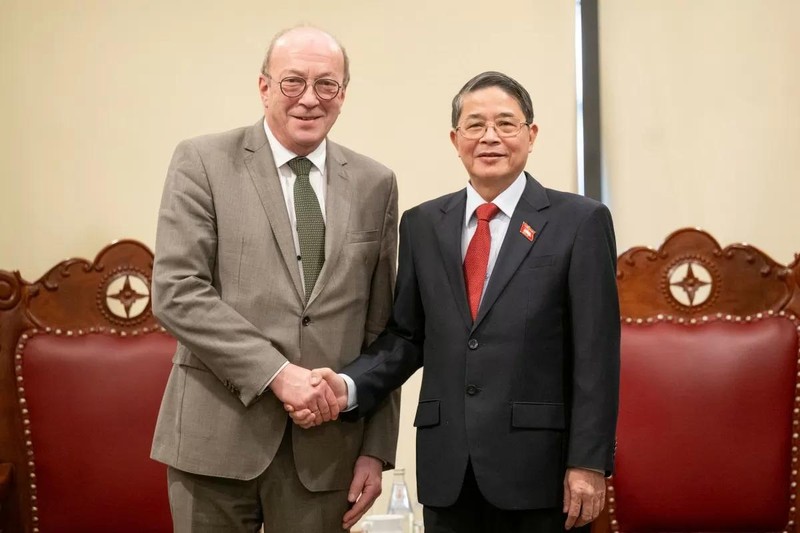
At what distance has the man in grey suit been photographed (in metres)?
2.08

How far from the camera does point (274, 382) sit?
6.74 feet

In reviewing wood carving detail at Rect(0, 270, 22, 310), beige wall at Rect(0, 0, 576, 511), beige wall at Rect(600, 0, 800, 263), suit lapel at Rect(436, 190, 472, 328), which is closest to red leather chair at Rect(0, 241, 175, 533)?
wood carving detail at Rect(0, 270, 22, 310)

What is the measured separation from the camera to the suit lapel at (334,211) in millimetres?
2170

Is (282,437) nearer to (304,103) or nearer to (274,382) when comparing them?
(274,382)

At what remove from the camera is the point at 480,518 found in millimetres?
2004

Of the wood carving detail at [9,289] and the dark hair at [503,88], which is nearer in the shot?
the dark hair at [503,88]

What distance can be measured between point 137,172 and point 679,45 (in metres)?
2.02

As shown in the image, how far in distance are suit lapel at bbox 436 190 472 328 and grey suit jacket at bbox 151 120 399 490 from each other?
0.20 m

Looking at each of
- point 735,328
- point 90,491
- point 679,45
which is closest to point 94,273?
point 90,491

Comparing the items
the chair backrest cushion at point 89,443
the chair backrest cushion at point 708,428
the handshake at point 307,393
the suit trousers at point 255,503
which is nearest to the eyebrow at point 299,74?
the handshake at point 307,393

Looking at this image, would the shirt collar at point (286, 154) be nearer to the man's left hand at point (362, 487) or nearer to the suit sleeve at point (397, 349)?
the suit sleeve at point (397, 349)

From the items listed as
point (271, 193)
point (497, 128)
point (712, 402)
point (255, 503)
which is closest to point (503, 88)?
point (497, 128)

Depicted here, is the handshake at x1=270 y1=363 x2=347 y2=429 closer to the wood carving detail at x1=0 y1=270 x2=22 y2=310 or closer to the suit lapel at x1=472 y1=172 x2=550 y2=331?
the suit lapel at x1=472 y1=172 x2=550 y2=331

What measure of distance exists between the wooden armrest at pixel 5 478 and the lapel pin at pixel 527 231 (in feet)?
5.48
